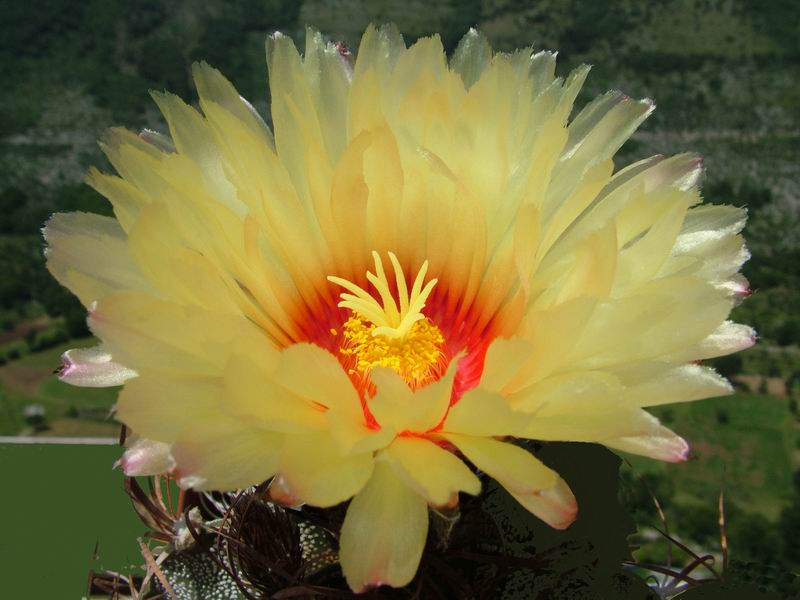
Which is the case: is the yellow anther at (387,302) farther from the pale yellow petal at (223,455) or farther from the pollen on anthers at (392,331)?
the pale yellow petal at (223,455)

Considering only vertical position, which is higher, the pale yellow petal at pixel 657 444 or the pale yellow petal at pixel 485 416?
the pale yellow petal at pixel 485 416

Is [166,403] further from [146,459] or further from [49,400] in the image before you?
[49,400]

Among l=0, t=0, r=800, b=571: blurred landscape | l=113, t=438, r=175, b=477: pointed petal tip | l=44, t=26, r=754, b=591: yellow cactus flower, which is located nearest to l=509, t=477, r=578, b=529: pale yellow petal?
l=44, t=26, r=754, b=591: yellow cactus flower

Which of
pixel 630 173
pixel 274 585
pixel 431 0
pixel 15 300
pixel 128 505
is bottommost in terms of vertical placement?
pixel 15 300

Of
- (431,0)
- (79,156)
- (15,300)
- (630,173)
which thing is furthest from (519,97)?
(431,0)

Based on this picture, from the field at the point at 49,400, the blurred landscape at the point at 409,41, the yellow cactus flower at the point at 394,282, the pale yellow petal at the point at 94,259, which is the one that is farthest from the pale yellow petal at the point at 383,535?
the blurred landscape at the point at 409,41

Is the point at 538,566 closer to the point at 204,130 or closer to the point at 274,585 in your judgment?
the point at 274,585

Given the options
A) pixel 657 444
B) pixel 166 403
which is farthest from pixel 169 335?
pixel 657 444
